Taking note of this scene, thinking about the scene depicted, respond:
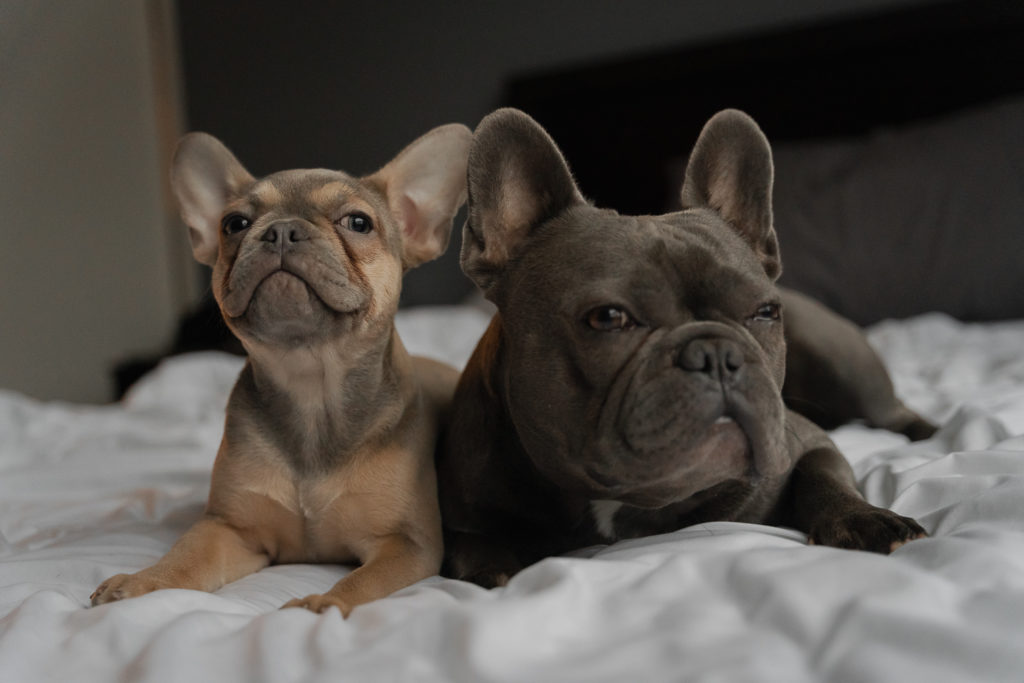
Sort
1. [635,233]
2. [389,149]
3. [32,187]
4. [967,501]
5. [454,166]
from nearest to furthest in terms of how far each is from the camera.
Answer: [967,501]
[635,233]
[454,166]
[32,187]
[389,149]

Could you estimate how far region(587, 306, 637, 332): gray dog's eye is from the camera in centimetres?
125

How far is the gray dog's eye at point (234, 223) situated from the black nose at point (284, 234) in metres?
0.13

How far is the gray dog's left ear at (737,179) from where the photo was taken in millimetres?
1526

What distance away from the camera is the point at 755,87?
4418 millimetres

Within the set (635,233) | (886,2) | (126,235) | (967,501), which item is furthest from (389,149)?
(967,501)

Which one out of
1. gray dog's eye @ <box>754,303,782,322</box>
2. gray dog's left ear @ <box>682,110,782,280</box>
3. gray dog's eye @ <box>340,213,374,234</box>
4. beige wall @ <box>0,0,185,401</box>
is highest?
gray dog's left ear @ <box>682,110,782,280</box>

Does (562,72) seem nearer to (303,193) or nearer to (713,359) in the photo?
(303,193)

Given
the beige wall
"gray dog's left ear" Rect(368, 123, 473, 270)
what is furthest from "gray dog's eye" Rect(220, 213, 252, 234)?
the beige wall

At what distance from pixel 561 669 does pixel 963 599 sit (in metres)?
0.43

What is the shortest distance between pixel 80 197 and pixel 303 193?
450 centimetres

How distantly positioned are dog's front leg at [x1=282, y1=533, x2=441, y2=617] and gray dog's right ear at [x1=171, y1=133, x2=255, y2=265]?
814mm

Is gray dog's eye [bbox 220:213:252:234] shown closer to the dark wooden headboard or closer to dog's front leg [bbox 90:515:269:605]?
dog's front leg [bbox 90:515:269:605]

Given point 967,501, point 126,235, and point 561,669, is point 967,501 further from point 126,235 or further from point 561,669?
point 126,235

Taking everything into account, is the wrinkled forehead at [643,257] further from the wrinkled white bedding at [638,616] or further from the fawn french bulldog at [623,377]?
the wrinkled white bedding at [638,616]
